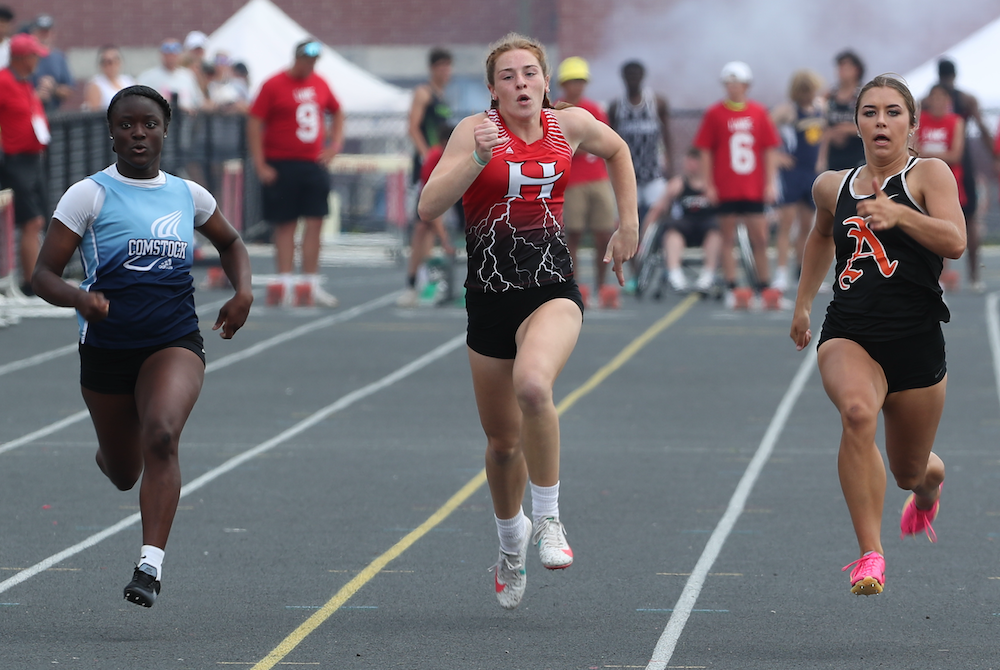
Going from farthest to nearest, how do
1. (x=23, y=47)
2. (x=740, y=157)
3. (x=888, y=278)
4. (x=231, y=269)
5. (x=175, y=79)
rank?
(x=175, y=79)
(x=740, y=157)
(x=23, y=47)
(x=231, y=269)
(x=888, y=278)

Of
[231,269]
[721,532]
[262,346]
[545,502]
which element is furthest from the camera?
[262,346]

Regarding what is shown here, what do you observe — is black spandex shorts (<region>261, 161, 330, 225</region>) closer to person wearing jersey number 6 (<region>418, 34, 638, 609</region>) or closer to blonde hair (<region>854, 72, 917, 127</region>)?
person wearing jersey number 6 (<region>418, 34, 638, 609</region>)

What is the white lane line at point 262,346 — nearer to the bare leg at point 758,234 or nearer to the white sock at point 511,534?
the bare leg at point 758,234

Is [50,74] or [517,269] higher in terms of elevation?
[517,269]

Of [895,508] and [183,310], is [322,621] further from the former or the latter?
[895,508]

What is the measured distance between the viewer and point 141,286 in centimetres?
598

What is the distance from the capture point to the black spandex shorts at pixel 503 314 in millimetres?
6043

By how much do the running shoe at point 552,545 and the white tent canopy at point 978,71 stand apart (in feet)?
65.0

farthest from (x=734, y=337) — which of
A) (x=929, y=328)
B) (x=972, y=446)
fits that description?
(x=929, y=328)

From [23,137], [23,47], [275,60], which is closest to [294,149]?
[23,137]

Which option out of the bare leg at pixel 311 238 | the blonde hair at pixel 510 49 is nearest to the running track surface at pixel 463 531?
the blonde hair at pixel 510 49

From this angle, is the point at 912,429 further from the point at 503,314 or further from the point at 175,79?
the point at 175,79

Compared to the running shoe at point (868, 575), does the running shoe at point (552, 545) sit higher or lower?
lower

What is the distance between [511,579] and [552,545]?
1.02 ft
